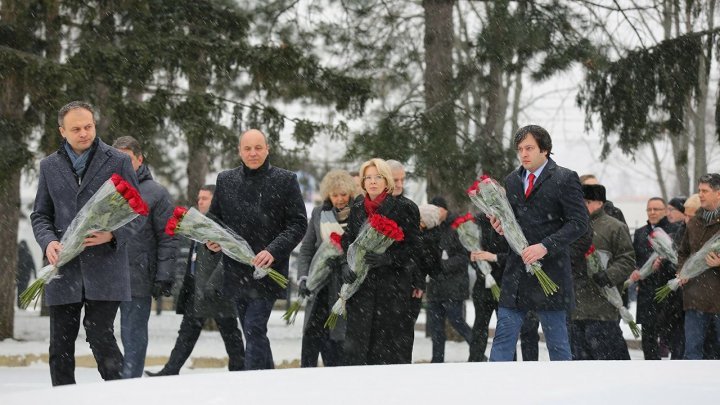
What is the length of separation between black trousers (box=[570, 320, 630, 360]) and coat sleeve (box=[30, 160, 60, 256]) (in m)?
5.40

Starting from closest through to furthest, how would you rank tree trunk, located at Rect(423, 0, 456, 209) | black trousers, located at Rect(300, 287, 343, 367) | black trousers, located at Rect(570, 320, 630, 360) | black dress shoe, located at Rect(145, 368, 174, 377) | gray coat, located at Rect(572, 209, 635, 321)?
1. black trousers, located at Rect(300, 287, 343, 367)
2. black dress shoe, located at Rect(145, 368, 174, 377)
3. gray coat, located at Rect(572, 209, 635, 321)
4. black trousers, located at Rect(570, 320, 630, 360)
5. tree trunk, located at Rect(423, 0, 456, 209)

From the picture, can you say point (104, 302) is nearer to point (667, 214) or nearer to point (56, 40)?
point (667, 214)

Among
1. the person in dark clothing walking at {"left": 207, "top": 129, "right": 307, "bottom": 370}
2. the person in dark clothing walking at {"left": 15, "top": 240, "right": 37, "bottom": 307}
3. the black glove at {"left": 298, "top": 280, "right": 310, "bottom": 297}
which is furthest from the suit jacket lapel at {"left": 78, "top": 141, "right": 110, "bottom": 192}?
the person in dark clothing walking at {"left": 15, "top": 240, "right": 37, "bottom": 307}

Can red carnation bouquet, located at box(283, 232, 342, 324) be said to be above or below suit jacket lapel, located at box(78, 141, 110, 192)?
below

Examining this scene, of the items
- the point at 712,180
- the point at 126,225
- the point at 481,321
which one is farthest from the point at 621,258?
the point at 126,225

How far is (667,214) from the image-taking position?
12.6 m

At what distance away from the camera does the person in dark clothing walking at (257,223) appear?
26.7 feet

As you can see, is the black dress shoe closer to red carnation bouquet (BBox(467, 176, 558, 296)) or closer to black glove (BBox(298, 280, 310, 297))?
black glove (BBox(298, 280, 310, 297))

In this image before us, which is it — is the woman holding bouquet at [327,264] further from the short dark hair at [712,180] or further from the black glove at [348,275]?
the short dark hair at [712,180]

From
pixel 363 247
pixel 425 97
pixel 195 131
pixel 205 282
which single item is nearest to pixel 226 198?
pixel 363 247

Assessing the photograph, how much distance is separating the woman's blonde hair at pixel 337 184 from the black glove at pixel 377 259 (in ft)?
4.22

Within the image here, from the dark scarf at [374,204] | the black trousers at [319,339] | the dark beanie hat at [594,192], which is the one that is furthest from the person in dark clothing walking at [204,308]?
the dark beanie hat at [594,192]

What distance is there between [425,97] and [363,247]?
8.12m

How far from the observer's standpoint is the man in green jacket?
1027cm
